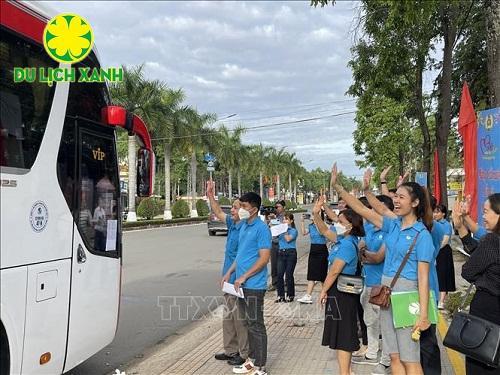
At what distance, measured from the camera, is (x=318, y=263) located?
827cm

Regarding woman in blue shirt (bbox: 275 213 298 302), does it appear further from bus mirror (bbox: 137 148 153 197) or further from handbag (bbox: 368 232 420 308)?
handbag (bbox: 368 232 420 308)

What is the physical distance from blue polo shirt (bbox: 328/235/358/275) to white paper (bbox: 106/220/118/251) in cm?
203

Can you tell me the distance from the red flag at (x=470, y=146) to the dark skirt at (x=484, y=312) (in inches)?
172

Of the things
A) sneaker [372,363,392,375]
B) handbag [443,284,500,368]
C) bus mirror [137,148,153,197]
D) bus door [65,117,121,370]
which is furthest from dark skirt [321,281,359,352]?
bus mirror [137,148,153,197]

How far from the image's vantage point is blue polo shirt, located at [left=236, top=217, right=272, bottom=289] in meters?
5.04

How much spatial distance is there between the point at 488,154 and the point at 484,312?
4.32 metres

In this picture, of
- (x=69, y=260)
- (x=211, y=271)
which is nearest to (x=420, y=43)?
A: (x=211, y=271)

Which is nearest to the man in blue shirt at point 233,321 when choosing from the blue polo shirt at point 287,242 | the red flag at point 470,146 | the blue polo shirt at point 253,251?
the blue polo shirt at point 253,251

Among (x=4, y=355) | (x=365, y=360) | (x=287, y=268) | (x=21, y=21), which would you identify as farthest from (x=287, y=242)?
(x=21, y=21)

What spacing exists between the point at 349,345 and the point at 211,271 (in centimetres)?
904

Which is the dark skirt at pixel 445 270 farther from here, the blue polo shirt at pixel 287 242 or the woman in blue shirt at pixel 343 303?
the woman in blue shirt at pixel 343 303

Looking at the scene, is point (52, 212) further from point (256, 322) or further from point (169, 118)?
point (169, 118)

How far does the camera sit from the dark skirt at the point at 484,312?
146 inches

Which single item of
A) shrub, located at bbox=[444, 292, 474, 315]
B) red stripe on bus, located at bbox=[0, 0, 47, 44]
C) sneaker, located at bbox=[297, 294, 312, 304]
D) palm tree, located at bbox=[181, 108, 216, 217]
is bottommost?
sneaker, located at bbox=[297, 294, 312, 304]
